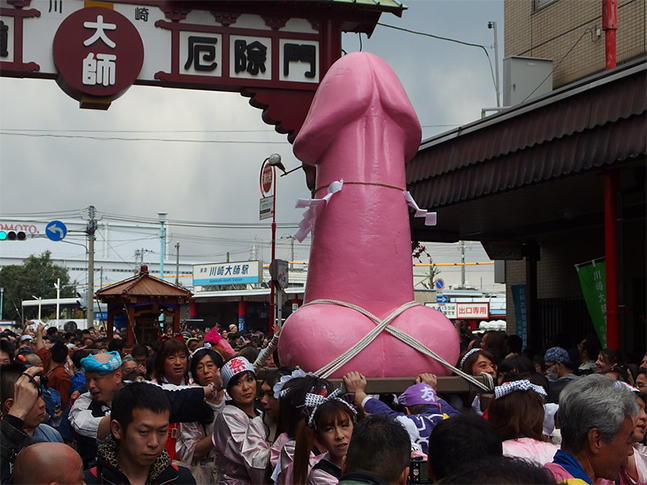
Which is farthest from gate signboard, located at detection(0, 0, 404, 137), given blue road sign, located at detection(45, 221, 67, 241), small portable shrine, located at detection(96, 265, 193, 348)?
blue road sign, located at detection(45, 221, 67, 241)

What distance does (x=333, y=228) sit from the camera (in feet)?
19.5

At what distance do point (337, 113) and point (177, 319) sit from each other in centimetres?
1230

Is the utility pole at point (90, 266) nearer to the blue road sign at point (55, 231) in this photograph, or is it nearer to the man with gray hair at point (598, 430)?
the blue road sign at point (55, 231)

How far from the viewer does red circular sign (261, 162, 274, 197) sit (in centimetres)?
1781

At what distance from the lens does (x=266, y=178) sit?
18219 millimetres

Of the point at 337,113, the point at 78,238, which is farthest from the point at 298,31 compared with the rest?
the point at 78,238

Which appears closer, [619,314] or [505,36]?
[619,314]

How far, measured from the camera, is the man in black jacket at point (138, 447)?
11.3ft

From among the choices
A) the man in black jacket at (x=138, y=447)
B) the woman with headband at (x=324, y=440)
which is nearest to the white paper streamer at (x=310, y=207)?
the woman with headband at (x=324, y=440)

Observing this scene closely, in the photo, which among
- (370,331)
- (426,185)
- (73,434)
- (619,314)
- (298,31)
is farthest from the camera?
(426,185)

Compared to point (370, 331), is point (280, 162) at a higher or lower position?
higher

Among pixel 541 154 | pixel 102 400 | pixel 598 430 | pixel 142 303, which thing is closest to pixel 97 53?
pixel 541 154

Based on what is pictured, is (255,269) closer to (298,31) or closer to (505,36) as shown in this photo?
(505,36)

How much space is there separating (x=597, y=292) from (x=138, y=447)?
7278 millimetres
